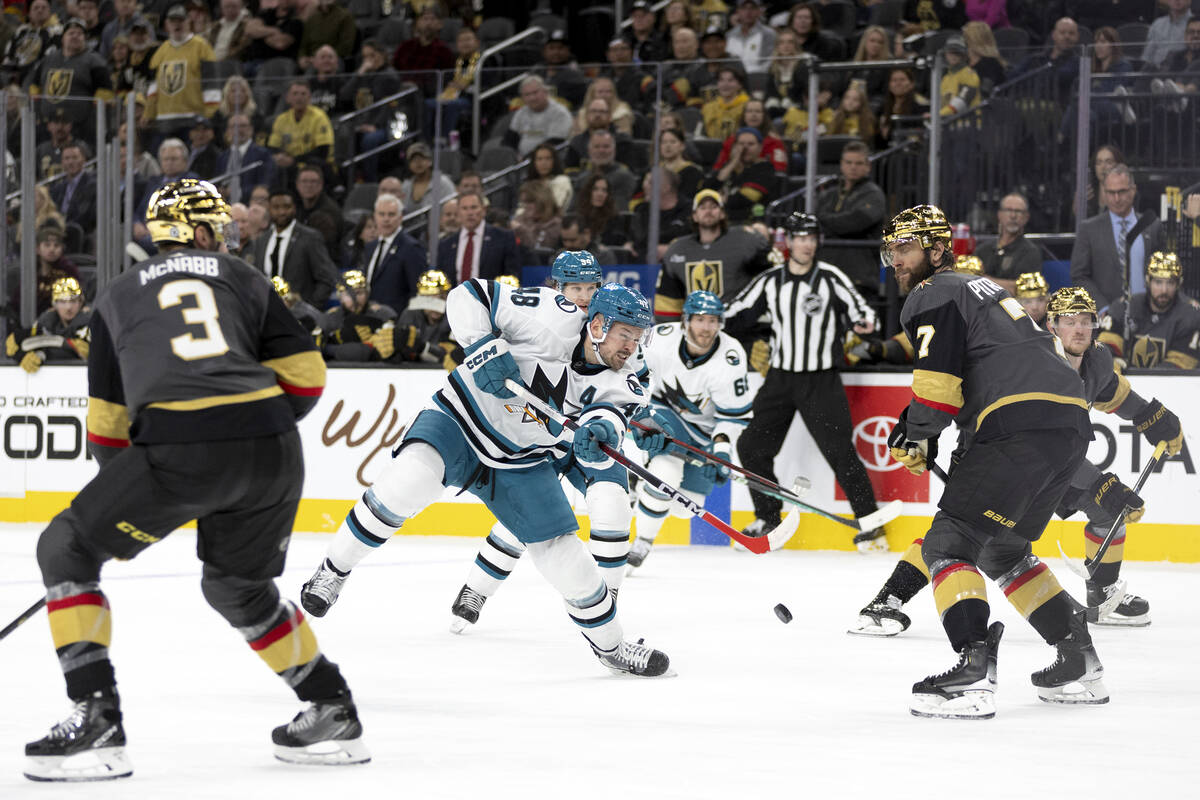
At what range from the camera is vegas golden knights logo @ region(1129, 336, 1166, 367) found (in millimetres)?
8430

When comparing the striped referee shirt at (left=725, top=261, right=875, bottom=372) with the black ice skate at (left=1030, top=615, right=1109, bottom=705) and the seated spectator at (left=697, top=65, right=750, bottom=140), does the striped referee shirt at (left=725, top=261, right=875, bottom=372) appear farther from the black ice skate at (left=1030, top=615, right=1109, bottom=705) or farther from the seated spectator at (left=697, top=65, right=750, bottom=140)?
the black ice skate at (left=1030, top=615, right=1109, bottom=705)

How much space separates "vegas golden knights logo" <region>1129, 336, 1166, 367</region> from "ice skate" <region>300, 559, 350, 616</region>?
481 centimetres

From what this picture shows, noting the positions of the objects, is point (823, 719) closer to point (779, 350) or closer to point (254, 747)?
point (254, 747)

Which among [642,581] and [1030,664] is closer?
[1030,664]

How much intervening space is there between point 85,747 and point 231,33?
404 inches

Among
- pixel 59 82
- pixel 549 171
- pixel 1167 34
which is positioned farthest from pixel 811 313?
pixel 59 82

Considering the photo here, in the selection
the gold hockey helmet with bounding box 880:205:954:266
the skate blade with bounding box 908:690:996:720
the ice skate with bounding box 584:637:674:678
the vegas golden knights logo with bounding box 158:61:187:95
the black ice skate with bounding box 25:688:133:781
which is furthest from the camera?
the vegas golden knights logo with bounding box 158:61:187:95

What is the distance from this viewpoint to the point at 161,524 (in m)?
3.47

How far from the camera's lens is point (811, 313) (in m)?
8.89

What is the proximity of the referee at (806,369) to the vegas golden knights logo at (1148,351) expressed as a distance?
53.9 inches

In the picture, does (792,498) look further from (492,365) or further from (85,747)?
(85,747)

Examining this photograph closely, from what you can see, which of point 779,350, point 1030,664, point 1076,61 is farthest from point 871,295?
point 1030,664

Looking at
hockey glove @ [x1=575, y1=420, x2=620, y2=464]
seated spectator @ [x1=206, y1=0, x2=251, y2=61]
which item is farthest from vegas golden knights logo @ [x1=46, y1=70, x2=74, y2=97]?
hockey glove @ [x1=575, y1=420, x2=620, y2=464]

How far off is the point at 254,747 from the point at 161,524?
66 centimetres
